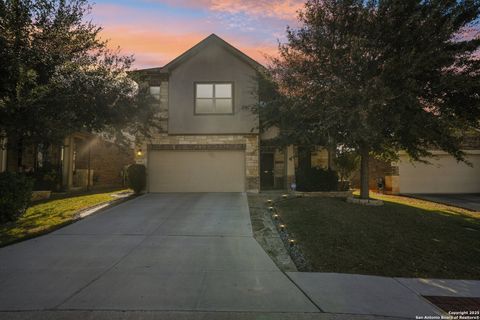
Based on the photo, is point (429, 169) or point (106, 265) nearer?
point (106, 265)

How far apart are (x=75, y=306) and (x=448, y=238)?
8.98 m

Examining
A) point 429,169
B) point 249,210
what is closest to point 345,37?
point 249,210

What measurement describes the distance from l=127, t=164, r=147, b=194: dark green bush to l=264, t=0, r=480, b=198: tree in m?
8.12

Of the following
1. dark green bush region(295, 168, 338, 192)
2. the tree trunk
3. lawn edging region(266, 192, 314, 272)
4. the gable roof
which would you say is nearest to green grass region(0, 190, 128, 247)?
lawn edging region(266, 192, 314, 272)

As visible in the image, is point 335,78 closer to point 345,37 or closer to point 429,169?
A: point 345,37

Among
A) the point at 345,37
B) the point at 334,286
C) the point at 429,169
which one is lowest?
the point at 334,286

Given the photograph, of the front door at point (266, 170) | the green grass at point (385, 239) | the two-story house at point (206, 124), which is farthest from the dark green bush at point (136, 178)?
the green grass at point (385, 239)

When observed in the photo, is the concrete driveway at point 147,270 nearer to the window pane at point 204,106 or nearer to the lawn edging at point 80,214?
the lawn edging at point 80,214

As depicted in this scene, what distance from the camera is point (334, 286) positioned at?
5754 millimetres

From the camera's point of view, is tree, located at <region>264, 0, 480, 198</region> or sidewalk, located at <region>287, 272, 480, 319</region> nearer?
sidewalk, located at <region>287, 272, 480, 319</region>

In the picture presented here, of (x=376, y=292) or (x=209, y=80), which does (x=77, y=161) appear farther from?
(x=376, y=292)

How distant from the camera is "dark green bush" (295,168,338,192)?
16.2 meters

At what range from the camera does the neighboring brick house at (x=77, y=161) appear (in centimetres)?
1547

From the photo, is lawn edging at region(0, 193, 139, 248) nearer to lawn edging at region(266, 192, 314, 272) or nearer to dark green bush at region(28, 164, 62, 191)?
dark green bush at region(28, 164, 62, 191)
